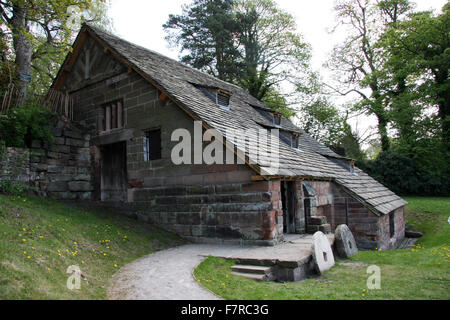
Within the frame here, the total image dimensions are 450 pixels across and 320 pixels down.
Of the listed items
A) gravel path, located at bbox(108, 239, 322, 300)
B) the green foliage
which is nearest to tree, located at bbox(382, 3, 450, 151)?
gravel path, located at bbox(108, 239, 322, 300)

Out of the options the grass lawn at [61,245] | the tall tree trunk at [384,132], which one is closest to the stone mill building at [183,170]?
the grass lawn at [61,245]

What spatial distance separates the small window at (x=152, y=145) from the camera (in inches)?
430

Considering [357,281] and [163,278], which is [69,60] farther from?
[357,281]

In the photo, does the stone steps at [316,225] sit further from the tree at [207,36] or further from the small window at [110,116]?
the tree at [207,36]

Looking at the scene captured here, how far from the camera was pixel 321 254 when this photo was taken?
7.51 meters

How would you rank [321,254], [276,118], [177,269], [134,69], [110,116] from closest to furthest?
1. [177,269]
2. [321,254]
3. [134,69]
4. [110,116]
5. [276,118]

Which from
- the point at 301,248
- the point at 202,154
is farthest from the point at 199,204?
the point at 301,248

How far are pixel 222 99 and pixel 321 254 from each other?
287 inches

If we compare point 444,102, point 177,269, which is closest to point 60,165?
point 177,269

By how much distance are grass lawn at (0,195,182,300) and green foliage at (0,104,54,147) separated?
210cm

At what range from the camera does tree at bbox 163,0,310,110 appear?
25062 millimetres

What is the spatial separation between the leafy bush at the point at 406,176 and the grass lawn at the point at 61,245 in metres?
19.0

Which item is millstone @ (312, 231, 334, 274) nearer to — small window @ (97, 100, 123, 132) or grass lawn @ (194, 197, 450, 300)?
grass lawn @ (194, 197, 450, 300)

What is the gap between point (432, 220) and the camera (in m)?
16.9
